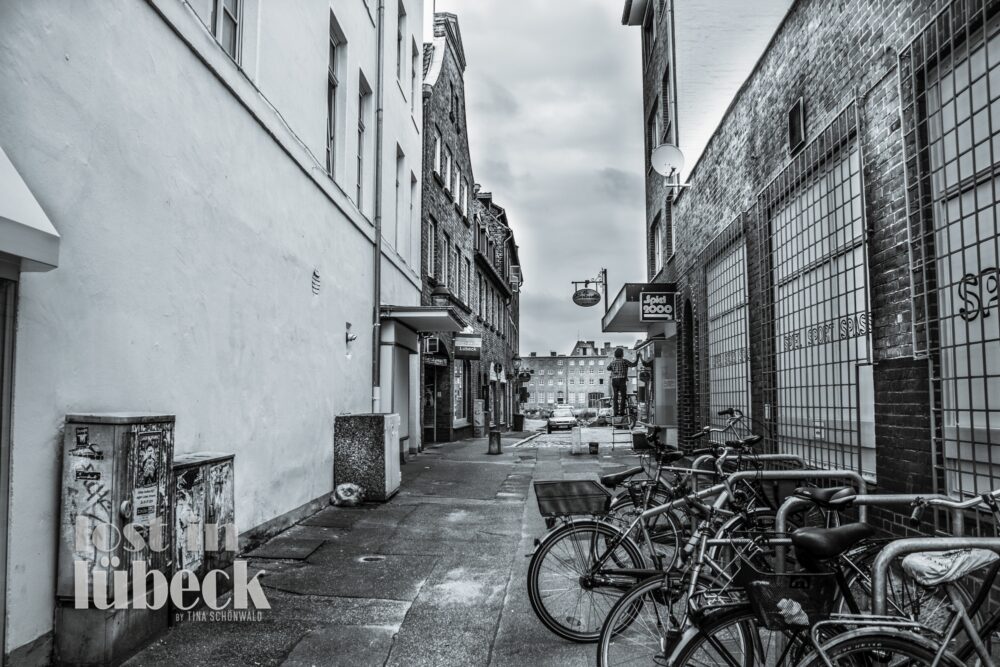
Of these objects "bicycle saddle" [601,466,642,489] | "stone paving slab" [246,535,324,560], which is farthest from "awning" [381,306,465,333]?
"bicycle saddle" [601,466,642,489]

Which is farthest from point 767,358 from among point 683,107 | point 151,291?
point 683,107

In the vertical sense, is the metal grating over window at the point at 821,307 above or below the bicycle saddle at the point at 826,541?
above

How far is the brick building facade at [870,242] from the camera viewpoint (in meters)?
3.83

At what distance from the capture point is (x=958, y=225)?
3990 mm

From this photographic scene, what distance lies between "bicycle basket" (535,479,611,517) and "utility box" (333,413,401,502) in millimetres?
5267

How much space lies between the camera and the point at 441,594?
5098 mm

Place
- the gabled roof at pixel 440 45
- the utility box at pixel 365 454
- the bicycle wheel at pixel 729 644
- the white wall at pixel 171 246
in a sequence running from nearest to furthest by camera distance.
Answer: the bicycle wheel at pixel 729 644, the white wall at pixel 171 246, the utility box at pixel 365 454, the gabled roof at pixel 440 45

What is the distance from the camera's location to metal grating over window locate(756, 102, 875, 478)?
544 centimetres

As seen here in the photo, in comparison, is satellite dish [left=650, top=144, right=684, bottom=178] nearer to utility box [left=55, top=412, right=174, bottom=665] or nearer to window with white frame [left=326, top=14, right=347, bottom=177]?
window with white frame [left=326, top=14, right=347, bottom=177]

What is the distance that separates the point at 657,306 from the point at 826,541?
10503mm

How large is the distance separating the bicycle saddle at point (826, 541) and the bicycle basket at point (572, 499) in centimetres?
186

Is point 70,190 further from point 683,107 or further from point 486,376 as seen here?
point 486,376

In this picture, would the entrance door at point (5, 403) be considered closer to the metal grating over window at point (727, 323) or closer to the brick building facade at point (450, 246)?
Answer: the metal grating over window at point (727, 323)

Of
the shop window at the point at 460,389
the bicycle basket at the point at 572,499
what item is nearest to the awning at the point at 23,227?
the bicycle basket at the point at 572,499
